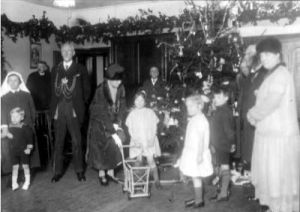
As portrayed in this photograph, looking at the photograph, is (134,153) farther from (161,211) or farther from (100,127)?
(161,211)

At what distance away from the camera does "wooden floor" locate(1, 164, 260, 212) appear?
4160mm

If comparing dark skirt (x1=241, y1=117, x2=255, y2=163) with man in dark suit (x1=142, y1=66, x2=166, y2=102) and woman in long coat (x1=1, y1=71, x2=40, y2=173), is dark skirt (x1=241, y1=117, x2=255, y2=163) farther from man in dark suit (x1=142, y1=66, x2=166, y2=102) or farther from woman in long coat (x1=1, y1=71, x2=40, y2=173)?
woman in long coat (x1=1, y1=71, x2=40, y2=173)

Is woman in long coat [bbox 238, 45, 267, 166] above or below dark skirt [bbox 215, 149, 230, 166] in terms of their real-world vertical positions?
above

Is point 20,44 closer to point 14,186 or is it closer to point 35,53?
point 35,53

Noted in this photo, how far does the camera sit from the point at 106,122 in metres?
5.08

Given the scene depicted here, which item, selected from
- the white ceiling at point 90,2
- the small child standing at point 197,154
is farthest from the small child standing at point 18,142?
the white ceiling at point 90,2

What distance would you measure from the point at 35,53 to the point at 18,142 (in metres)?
4.04

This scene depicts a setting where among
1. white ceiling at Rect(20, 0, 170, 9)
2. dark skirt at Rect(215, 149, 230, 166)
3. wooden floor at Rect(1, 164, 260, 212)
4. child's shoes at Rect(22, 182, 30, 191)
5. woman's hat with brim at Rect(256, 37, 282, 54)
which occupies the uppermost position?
white ceiling at Rect(20, 0, 170, 9)

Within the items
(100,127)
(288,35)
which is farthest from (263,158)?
(288,35)

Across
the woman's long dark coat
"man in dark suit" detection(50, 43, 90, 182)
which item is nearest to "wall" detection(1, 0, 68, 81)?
"man in dark suit" detection(50, 43, 90, 182)

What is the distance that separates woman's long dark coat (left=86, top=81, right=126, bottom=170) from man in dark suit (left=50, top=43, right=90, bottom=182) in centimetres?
21

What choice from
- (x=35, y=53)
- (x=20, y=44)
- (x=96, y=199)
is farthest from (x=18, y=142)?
(x=35, y=53)

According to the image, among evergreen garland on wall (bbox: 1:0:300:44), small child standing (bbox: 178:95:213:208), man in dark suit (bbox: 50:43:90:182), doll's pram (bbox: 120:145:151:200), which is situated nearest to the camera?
small child standing (bbox: 178:95:213:208)

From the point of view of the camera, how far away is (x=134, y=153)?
4887 mm
